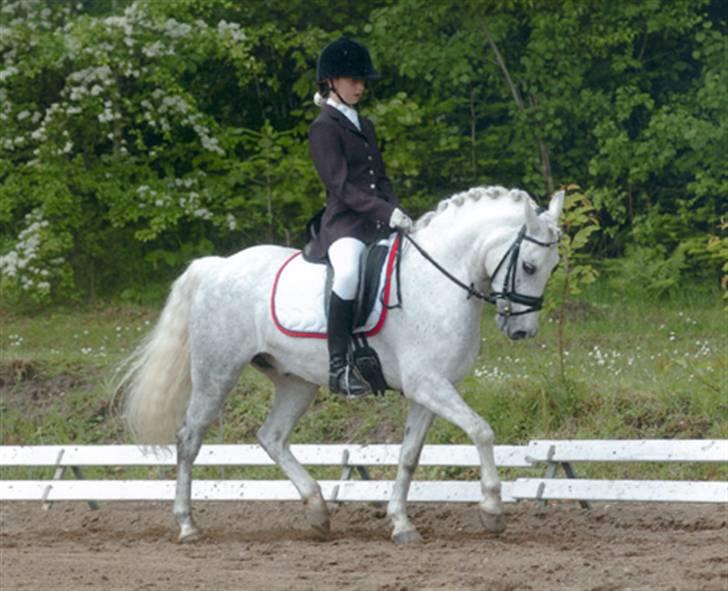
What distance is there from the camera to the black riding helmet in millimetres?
9586

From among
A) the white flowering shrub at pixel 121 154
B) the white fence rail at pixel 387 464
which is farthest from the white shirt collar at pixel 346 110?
the white flowering shrub at pixel 121 154

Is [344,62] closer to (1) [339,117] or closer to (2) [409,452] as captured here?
(1) [339,117]

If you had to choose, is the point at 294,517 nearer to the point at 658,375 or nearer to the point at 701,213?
the point at 658,375

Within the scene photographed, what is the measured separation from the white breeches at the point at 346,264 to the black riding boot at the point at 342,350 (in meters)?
0.05

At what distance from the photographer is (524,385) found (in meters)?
12.1

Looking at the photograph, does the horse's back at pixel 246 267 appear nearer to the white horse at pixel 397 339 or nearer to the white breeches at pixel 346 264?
the white horse at pixel 397 339

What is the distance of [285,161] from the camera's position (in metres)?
18.8

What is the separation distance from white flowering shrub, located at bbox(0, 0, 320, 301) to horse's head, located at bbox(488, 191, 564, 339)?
9.74m

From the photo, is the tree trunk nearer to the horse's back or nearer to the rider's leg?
the horse's back

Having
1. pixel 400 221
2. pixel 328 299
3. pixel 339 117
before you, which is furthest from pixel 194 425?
pixel 339 117

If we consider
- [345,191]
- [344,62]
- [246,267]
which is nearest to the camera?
[345,191]

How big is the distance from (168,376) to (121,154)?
30.3ft

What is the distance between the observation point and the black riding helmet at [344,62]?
959cm

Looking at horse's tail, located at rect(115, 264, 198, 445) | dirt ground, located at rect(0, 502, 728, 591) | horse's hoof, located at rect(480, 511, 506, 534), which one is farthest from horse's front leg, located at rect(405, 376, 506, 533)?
horse's tail, located at rect(115, 264, 198, 445)
